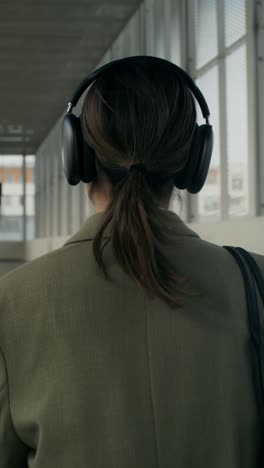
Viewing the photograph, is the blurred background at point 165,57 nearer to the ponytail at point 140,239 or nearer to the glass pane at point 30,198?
the ponytail at point 140,239

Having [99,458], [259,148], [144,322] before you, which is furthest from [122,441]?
[259,148]

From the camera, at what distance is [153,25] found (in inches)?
589

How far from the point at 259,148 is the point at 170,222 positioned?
7.12 meters

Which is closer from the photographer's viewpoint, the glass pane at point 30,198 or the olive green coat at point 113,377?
the olive green coat at point 113,377

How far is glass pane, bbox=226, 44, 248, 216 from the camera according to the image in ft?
30.2

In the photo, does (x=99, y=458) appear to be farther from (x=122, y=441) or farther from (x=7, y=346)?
(x=7, y=346)

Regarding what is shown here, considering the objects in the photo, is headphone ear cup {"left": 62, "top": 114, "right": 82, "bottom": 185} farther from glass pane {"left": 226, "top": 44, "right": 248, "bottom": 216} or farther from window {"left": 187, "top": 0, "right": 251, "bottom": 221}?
glass pane {"left": 226, "top": 44, "right": 248, "bottom": 216}

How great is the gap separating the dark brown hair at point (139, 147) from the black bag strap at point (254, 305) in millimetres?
144

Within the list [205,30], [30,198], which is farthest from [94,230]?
[30,198]

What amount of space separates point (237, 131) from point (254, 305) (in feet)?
26.6

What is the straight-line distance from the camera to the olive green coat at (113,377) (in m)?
1.49

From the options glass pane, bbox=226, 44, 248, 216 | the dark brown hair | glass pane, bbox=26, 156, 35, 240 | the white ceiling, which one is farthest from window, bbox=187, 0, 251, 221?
glass pane, bbox=26, 156, 35, 240

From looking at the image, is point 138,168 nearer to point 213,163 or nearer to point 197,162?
point 197,162

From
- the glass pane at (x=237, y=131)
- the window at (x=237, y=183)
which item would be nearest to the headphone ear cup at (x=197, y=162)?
the glass pane at (x=237, y=131)
